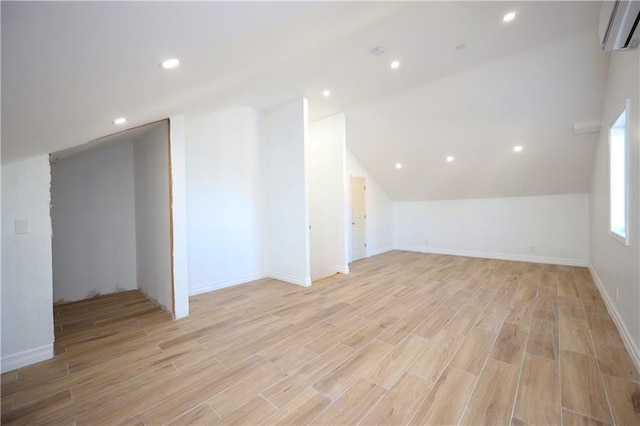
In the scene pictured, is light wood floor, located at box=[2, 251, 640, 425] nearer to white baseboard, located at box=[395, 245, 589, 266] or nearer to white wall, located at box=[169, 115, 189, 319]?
white wall, located at box=[169, 115, 189, 319]

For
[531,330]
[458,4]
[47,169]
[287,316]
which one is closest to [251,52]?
[458,4]

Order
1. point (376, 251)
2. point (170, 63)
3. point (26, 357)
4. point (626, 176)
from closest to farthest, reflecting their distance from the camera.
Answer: point (170, 63)
point (26, 357)
point (626, 176)
point (376, 251)

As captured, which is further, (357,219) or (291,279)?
(357,219)

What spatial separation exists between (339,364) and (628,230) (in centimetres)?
294

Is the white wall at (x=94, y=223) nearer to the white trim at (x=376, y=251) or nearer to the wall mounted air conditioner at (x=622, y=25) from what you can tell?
the white trim at (x=376, y=251)

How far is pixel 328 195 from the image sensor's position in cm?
545

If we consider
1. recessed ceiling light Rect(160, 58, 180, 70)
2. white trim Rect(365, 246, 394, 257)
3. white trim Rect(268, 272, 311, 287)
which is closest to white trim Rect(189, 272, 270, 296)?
white trim Rect(268, 272, 311, 287)

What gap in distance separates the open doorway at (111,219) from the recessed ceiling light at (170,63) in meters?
2.23

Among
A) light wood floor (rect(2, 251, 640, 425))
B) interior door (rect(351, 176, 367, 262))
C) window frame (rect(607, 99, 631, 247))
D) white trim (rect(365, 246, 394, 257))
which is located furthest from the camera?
white trim (rect(365, 246, 394, 257))

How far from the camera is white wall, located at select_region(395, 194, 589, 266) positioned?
5504 millimetres

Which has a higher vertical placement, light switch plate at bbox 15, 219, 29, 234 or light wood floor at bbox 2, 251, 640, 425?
light switch plate at bbox 15, 219, 29, 234

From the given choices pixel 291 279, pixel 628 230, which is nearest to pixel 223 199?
pixel 291 279

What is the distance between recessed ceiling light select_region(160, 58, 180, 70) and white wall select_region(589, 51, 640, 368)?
338cm

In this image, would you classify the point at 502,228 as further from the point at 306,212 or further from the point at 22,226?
the point at 22,226
